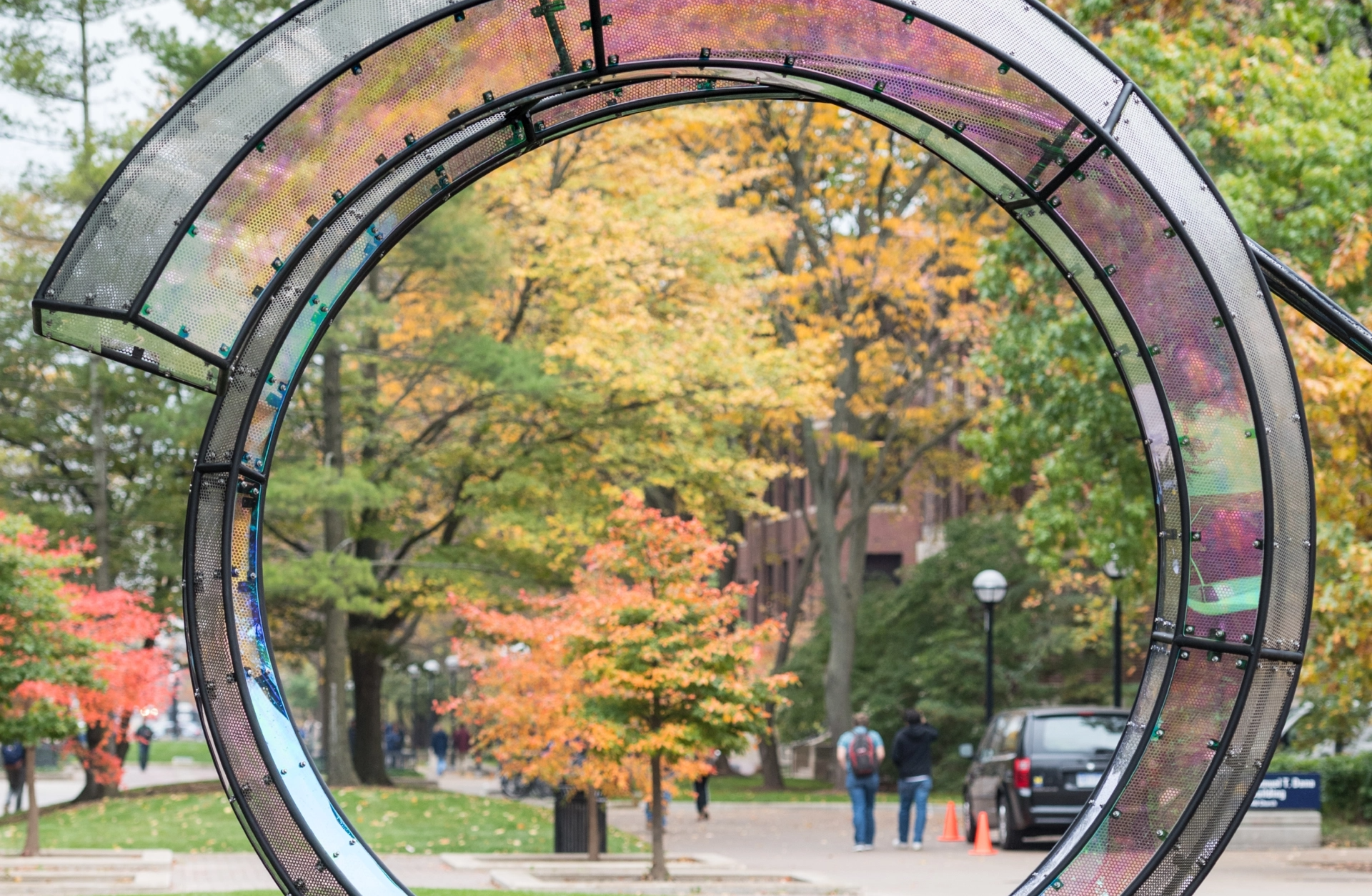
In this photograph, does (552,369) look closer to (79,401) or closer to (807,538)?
(79,401)

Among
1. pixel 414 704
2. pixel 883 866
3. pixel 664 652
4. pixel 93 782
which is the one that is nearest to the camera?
pixel 664 652

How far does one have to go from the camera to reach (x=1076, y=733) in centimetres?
1873

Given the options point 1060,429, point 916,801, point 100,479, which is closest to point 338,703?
point 100,479

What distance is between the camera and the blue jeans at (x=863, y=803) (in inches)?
775

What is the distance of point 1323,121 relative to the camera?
683 inches

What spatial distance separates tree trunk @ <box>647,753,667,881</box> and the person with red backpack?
3610 millimetres

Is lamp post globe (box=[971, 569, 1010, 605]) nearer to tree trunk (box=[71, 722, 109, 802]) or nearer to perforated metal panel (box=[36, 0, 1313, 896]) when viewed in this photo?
tree trunk (box=[71, 722, 109, 802])

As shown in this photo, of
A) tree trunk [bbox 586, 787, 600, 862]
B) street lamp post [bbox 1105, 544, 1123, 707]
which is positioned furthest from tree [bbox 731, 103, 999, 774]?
tree trunk [bbox 586, 787, 600, 862]

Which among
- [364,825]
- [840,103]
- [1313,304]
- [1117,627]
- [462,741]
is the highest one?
[840,103]

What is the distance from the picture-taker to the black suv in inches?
722

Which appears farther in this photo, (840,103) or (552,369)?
(552,369)

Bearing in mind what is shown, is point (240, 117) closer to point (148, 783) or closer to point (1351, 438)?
point (1351, 438)

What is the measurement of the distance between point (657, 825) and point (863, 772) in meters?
4.42

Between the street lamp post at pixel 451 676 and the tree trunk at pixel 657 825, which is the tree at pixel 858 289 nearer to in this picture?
the tree trunk at pixel 657 825
